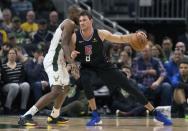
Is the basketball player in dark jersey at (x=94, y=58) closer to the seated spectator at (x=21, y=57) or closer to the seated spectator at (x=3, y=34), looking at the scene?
the seated spectator at (x=21, y=57)

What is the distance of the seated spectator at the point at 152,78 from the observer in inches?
603

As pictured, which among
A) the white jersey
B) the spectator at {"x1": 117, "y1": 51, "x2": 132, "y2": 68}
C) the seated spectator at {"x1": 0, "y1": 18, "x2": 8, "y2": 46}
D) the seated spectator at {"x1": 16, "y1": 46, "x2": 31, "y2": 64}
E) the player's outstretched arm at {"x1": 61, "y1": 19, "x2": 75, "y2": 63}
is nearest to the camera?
the player's outstretched arm at {"x1": 61, "y1": 19, "x2": 75, "y2": 63}

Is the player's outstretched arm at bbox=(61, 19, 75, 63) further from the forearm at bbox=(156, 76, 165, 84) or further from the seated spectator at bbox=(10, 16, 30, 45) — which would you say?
the seated spectator at bbox=(10, 16, 30, 45)

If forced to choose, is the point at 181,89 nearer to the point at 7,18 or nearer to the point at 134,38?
the point at 134,38

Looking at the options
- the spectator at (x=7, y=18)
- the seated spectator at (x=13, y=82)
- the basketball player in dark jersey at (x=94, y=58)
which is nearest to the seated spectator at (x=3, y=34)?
the spectator at (x=7, y=18)

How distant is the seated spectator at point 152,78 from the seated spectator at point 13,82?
2778 mm

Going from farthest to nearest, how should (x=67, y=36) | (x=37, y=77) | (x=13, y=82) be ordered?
1. (x=37, y=77)
2. (x=13, y=82)
3. (x=67, y=36)

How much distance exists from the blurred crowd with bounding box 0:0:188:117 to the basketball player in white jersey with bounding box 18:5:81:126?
3.16m

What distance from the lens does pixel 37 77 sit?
15359 millimetres

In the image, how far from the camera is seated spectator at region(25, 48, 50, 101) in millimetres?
15102

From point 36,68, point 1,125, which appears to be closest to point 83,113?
point 36,68

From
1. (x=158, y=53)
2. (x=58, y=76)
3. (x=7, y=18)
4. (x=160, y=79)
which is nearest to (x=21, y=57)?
(x=7, y=18)

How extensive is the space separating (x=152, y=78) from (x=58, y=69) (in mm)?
4863

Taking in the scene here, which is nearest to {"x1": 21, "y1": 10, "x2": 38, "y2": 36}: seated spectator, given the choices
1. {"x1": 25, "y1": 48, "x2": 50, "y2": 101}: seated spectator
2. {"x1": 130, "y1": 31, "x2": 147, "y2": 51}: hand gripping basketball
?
{"x1": 25, "y1": 48, "x2": 50, "y2": 101}: seated spectator
